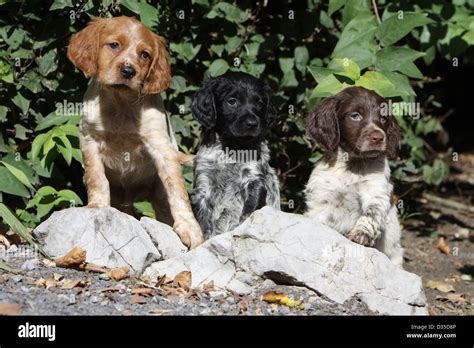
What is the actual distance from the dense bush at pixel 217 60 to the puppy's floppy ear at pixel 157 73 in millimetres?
717

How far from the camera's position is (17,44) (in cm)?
694

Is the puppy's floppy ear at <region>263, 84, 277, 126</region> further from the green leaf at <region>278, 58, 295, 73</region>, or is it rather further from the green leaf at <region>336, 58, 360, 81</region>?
the green leaf at <region>278, 58, 295, 73</region>

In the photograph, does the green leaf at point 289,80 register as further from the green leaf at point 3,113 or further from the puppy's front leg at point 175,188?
the green leaf at point 3,113

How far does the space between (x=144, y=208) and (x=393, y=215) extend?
2.12 m

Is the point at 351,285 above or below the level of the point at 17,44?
below

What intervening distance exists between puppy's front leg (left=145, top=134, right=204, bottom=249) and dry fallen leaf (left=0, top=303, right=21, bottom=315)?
174cm

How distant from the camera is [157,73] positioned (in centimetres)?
614

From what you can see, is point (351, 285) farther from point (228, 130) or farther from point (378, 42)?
point (378, 42)

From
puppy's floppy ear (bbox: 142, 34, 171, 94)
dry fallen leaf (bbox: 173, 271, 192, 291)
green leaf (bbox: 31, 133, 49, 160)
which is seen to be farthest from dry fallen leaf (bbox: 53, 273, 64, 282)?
puppy's floppy ear (bbox: 142, 34, 171, 94)

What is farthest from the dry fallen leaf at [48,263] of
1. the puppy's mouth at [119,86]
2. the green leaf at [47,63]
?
the green leaf at [47,63]

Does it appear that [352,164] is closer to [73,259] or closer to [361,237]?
[361,237]

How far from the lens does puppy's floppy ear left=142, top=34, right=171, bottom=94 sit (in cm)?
611

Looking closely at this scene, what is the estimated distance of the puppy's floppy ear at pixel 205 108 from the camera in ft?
21.2
